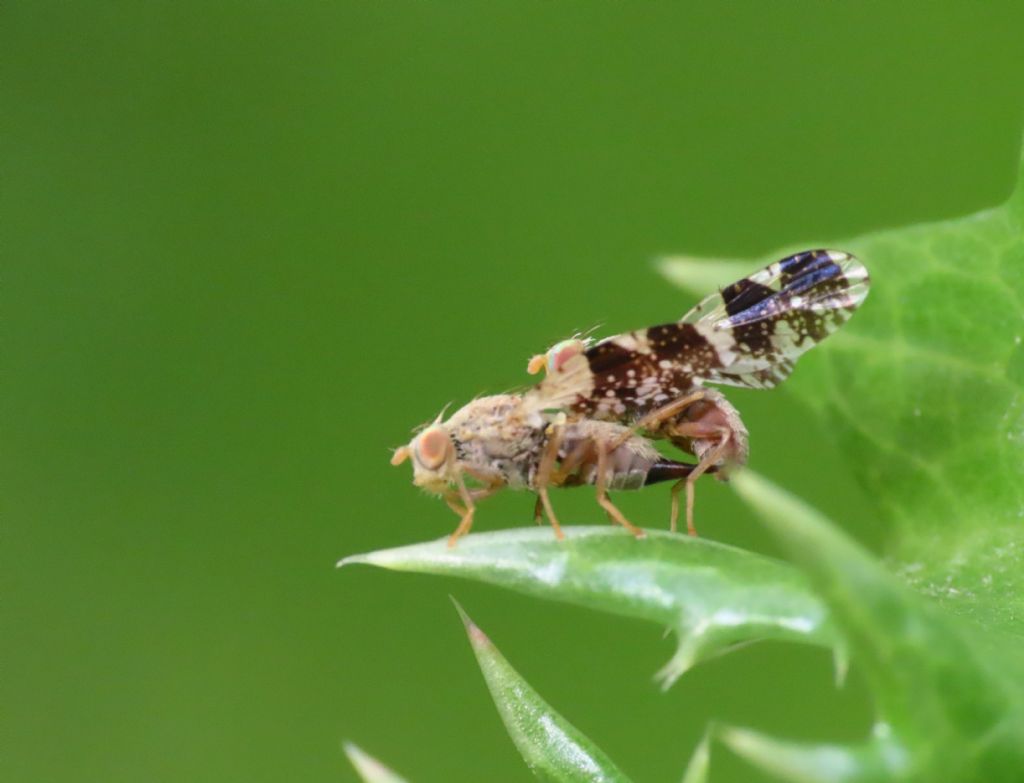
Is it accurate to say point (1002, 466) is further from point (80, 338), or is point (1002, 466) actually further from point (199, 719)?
point (80, 338)

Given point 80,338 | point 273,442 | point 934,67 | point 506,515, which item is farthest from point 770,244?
point 80,338

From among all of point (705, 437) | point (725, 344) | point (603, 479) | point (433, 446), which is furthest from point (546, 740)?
point (725, 344)

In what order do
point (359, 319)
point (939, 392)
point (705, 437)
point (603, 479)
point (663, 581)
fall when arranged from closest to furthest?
Answer: point (663, 581)
point (939, 392)
point (603, 479)
point (705, 437)
point (359, 319)

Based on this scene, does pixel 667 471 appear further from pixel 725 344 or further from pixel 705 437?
pixel 725 344

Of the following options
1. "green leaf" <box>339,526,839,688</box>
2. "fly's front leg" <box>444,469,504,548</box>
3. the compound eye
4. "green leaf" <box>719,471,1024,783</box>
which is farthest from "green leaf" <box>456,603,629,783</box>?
the compound eye

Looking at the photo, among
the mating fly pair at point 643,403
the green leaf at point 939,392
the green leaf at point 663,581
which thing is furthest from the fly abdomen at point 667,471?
the green leaf at point 663,581

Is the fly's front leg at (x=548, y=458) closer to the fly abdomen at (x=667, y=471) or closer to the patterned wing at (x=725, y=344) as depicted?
the patterned wing at (x=725, y=344)
